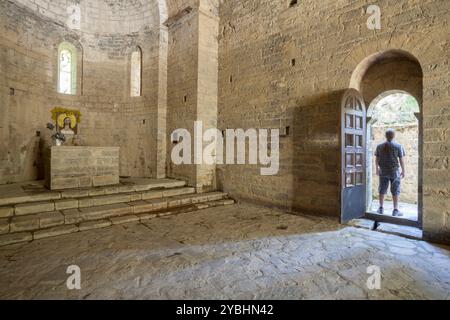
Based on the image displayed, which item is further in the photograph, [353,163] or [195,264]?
[353,163]

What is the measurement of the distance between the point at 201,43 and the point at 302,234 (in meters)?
5.66

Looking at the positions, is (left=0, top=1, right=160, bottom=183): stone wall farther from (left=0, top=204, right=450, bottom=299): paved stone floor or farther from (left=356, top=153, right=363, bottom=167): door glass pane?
(left=356, top=153, right=363, bottom=167): door glass pane

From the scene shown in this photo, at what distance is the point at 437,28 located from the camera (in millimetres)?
3750

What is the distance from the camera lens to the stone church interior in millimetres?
2912

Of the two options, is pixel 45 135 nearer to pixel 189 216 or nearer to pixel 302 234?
pixel 189 216

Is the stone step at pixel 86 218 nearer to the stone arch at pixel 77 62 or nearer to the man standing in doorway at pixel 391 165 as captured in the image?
the man standing in doorway at pixel 391 165

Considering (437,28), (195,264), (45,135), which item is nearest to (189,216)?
(195,264)

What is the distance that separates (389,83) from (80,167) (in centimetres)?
688

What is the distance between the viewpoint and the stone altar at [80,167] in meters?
5.70

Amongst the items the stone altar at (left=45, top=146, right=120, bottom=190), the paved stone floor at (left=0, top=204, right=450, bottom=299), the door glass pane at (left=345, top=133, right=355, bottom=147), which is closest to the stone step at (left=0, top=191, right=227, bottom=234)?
the paved stone floor at (left=0, top=204, right=450, bottom=299)

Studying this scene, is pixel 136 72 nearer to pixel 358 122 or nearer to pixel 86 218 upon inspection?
pixel 86 218

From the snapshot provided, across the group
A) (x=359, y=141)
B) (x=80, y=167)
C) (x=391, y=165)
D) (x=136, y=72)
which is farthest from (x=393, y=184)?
(x=136, y=72)

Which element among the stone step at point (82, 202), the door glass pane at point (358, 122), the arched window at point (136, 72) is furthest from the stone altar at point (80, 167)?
the door glass pane at point (358, 122)
